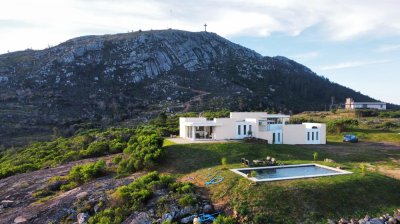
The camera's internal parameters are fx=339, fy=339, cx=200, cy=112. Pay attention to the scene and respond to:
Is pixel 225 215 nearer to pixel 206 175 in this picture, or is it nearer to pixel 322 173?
pixel 206 175

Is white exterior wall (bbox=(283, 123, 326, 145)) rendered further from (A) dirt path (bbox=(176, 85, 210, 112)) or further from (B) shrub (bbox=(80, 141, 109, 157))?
(A) dirt path (bbox=(176, 85, 210, 112))

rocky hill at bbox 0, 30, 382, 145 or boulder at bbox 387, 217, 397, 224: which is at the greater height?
rocky hill at bbox 0, 30, 382, 145

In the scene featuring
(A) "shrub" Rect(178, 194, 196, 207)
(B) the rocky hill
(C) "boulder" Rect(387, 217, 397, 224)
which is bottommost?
(C) "boulder" Rect(387, 217, 397, 224)

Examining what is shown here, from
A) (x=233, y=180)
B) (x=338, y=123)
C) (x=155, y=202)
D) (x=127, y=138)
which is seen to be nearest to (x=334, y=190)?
(x=233, y=180)

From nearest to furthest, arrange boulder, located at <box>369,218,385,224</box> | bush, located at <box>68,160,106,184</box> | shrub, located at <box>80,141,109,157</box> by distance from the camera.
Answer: boulder, located at <box>369,218,385,224</box> < bush, located at <box>68,160,106,184</box> < shrub, located at <box>80,141,109,157</box>

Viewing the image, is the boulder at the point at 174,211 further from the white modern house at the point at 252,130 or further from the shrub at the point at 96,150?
the shrub at the point at 96,150

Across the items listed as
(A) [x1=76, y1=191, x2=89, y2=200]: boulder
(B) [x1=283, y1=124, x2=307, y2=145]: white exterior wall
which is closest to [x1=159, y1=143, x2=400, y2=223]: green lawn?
(A) [x1=76, y1=191, x2=89, y2=200]: boulder
